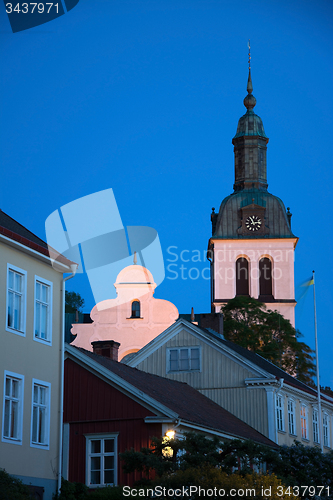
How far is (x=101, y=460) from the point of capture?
92.1ft

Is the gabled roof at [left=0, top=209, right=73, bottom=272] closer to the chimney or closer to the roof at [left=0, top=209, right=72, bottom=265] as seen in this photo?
the roof at [left=0, top=209, right=72, bottom=265]

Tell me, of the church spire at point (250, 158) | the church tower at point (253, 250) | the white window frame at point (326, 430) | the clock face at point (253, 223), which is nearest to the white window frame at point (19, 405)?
the white window frame at point (326, 430)

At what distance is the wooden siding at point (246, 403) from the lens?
37688 mm

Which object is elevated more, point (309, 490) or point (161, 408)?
point (161, 408)

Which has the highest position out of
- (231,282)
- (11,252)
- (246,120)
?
(246,120)

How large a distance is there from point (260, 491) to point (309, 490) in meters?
7.70

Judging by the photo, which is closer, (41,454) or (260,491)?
(260,491)

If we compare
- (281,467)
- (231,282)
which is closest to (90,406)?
(281,467)

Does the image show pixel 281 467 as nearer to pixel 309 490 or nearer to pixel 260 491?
pixel 309 490

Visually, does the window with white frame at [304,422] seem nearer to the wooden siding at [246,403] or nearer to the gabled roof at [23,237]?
the wooden siding at [246,403]

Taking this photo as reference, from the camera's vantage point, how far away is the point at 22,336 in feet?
78.2

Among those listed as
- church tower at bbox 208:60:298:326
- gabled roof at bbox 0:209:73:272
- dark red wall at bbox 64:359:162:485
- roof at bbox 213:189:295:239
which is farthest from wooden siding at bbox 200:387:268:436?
roof at bbox 213:189:295:239

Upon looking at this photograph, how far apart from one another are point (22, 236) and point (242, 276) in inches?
2931

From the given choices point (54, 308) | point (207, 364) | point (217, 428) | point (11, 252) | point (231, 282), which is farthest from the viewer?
point (231, 282)
